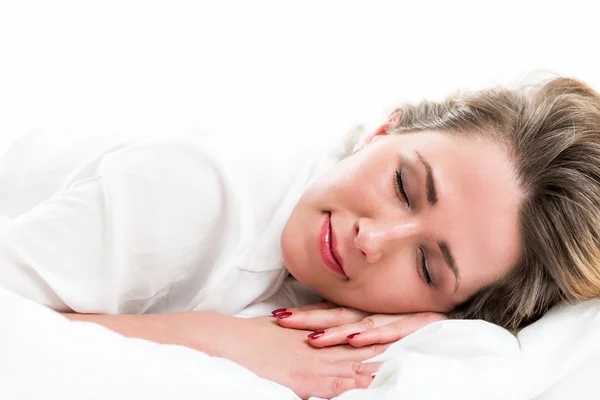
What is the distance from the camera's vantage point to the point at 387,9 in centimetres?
283

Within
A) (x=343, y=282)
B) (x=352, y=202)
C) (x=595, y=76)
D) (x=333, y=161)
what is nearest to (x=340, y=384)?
(x=343, y=282)

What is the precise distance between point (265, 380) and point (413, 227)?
0.49 m

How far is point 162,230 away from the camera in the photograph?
1.51m

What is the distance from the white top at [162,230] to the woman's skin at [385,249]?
10 centimetres

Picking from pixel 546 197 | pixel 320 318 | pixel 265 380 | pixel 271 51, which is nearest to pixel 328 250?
pixel 320 318

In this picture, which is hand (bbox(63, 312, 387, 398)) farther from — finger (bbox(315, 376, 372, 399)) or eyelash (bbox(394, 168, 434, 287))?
eyelash (bbox(394, 168, 434, 287))

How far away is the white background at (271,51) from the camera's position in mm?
2723

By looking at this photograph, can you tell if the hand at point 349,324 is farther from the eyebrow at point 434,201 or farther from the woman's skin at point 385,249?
the eyebrow at point 434,201

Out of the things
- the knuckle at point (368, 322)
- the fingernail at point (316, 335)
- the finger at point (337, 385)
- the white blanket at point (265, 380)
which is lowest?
the finger at point (337, 385)

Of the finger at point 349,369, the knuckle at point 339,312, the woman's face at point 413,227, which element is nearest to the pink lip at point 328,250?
the woman's face at point 413,227

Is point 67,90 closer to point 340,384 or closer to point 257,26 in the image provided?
point 257,26

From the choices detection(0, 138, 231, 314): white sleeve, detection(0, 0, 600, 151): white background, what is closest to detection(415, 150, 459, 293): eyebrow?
detection(0, 138, 231, 314): white sleeve

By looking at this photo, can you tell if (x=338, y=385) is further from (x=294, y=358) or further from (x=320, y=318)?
(x=320, y=318)

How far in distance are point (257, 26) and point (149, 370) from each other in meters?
1.93
